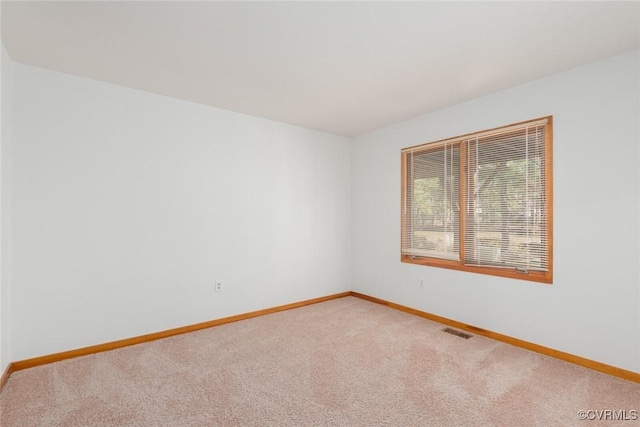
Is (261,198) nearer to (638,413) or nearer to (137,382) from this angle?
(137,382)

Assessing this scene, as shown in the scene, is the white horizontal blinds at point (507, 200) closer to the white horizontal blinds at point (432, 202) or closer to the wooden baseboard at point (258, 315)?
the white horizontal blinds at point (432, 202)

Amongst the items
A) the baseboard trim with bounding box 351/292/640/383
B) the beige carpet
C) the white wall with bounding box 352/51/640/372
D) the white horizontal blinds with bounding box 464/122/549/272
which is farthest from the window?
the beige carpet

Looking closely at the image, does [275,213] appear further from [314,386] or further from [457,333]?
[457,333]

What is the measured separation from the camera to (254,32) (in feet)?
7.08

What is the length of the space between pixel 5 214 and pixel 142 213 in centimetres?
99

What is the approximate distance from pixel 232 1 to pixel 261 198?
96.9 inches

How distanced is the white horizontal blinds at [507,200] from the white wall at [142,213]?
221cm

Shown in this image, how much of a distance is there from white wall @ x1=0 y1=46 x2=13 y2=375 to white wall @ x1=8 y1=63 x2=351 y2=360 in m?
0.07

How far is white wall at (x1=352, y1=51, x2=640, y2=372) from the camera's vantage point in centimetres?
242

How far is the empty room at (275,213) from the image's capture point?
6.73 ft
